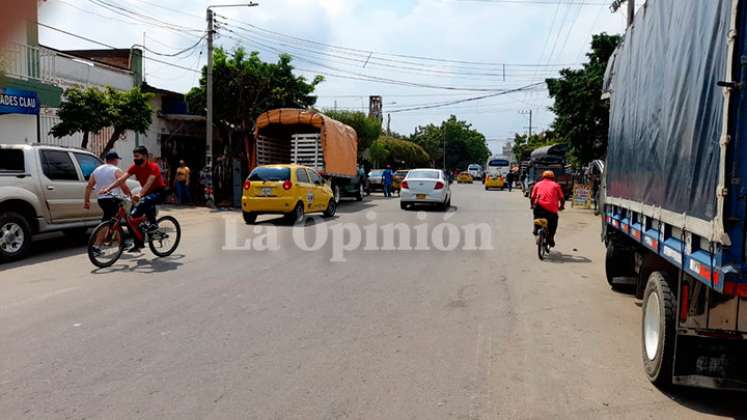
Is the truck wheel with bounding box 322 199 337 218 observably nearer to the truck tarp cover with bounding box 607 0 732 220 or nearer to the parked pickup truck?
the parked pickup truck

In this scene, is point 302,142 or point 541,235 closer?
point 541,235

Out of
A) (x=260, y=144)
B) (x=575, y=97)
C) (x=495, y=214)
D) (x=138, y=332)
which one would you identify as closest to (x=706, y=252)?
(x=138, y=332)

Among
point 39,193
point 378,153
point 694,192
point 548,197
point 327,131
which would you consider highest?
point 378,153

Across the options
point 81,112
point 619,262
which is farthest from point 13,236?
point 619,262

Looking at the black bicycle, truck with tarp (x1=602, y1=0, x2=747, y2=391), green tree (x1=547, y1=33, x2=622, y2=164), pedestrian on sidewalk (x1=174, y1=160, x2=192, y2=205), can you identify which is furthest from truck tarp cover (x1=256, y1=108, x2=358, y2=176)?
truck with tarp (x1=602, y1=0, x2=747, y2=391)

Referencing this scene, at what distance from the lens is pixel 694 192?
368cm

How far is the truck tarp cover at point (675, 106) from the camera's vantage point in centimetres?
347

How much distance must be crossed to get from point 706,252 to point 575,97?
2113 centimetres

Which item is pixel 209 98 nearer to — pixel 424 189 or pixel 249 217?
pixel 249 217

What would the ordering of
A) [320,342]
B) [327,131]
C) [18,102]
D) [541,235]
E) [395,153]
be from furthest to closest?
[395,153], [327,131], [18,102], [541,235], [320,342]

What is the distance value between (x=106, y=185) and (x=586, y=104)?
742 inches

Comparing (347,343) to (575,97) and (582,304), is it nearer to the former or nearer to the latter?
(582,304)

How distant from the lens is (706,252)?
Answer: 11.3 feet

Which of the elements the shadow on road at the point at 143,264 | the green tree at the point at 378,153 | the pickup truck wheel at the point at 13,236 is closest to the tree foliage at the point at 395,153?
the green tree at the point at 378,153
